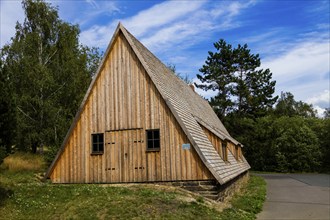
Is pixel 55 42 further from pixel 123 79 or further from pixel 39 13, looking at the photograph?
pixel 123 79

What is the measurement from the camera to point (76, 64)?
2844 cm

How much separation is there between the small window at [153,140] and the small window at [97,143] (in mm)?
2460

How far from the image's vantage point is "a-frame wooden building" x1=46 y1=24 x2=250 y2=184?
555 inches

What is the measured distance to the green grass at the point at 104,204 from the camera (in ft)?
33.1

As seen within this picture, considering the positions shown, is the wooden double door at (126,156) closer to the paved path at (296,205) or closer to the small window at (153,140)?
the small window at (153,140)

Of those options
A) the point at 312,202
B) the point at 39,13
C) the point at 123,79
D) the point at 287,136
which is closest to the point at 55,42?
the point at 39,13

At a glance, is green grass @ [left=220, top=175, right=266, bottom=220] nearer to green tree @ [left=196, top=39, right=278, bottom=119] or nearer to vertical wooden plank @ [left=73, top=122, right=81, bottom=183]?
vertical wooden plank @ [left=73, top=122, right=81, bottom=183]

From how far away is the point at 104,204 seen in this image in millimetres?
10773

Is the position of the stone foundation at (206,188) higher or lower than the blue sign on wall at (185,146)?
lower

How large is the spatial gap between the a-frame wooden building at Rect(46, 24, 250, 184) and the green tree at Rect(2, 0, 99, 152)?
10.4 meters

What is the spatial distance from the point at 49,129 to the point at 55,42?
8.17m

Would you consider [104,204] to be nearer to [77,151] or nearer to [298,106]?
[77,151]

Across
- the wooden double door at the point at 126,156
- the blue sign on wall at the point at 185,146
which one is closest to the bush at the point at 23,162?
the wooden double door at the point at 126,156

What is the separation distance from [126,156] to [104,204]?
4419 millimetres
